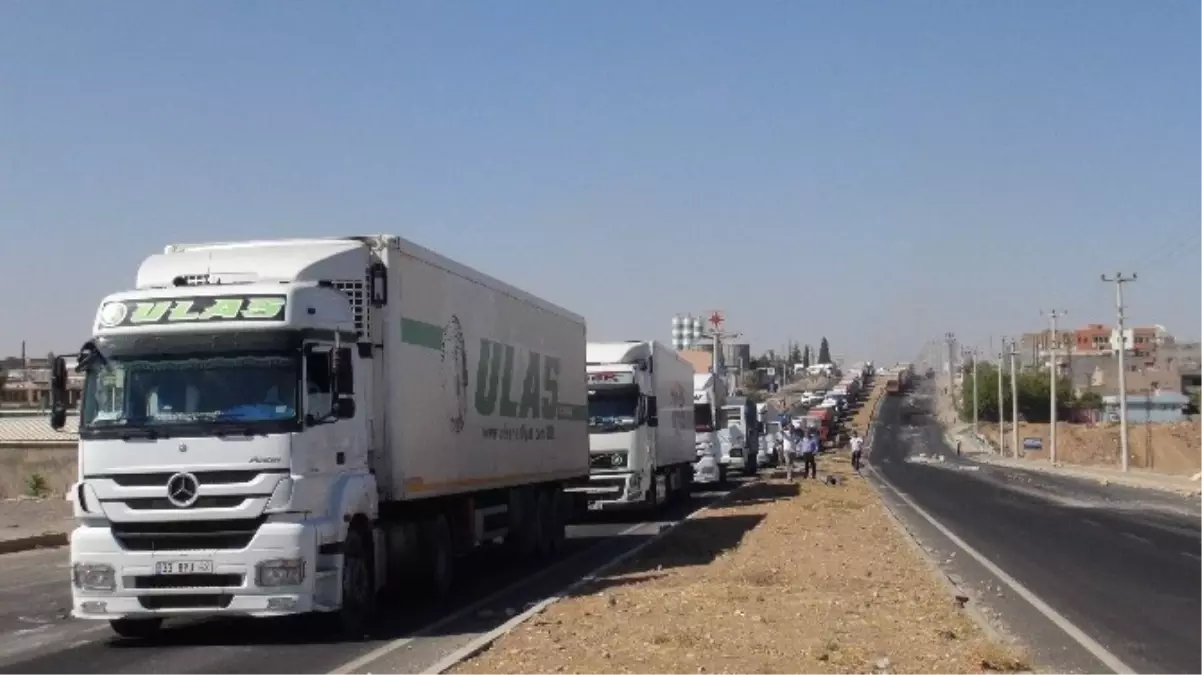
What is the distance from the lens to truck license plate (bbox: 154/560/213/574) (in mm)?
12148

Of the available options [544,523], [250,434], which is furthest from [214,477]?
[544,523]

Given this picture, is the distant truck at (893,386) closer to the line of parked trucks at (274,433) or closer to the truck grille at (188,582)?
the line of parked trucks at (274,433)

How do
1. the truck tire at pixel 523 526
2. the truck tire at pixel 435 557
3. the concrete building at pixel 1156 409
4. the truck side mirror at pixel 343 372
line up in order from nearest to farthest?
the truck side mirror at pixel 343 372 < the truck tire at pixel 435 557 < the truck tire at pixel 523 526 < the concrete building at pixel 1156 409

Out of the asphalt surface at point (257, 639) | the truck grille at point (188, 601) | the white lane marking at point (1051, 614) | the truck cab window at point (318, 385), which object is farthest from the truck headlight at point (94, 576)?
the white lane marking at point (1051, 614)

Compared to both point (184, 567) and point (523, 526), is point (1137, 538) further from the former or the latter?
point (184, 567)

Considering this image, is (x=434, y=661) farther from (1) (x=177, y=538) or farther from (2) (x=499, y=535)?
(2) (x=499, y=535)

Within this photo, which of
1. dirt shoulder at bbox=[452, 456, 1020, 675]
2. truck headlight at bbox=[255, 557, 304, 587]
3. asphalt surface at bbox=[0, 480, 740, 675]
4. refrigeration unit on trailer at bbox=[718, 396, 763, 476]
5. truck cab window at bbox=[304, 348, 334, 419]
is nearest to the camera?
dirt shoulder at bbox=[452, 456, 1020, 675]

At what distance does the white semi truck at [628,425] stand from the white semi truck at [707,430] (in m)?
11.2

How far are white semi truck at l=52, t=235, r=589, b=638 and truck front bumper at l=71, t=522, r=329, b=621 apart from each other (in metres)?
0.01

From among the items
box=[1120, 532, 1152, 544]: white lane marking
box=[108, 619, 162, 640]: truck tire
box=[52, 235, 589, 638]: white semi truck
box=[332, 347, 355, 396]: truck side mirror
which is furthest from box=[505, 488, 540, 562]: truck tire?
box=[1120, 532, 1152, 544]: white lane marking

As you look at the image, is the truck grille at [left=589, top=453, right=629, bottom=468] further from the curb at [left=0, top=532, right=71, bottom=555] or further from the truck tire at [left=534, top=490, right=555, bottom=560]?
the curb at [left=0, top=532, right=71, bottom=555]

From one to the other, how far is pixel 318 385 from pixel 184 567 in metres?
1.95

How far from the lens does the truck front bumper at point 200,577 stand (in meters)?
12.1

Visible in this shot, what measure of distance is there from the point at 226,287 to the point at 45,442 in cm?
4771
